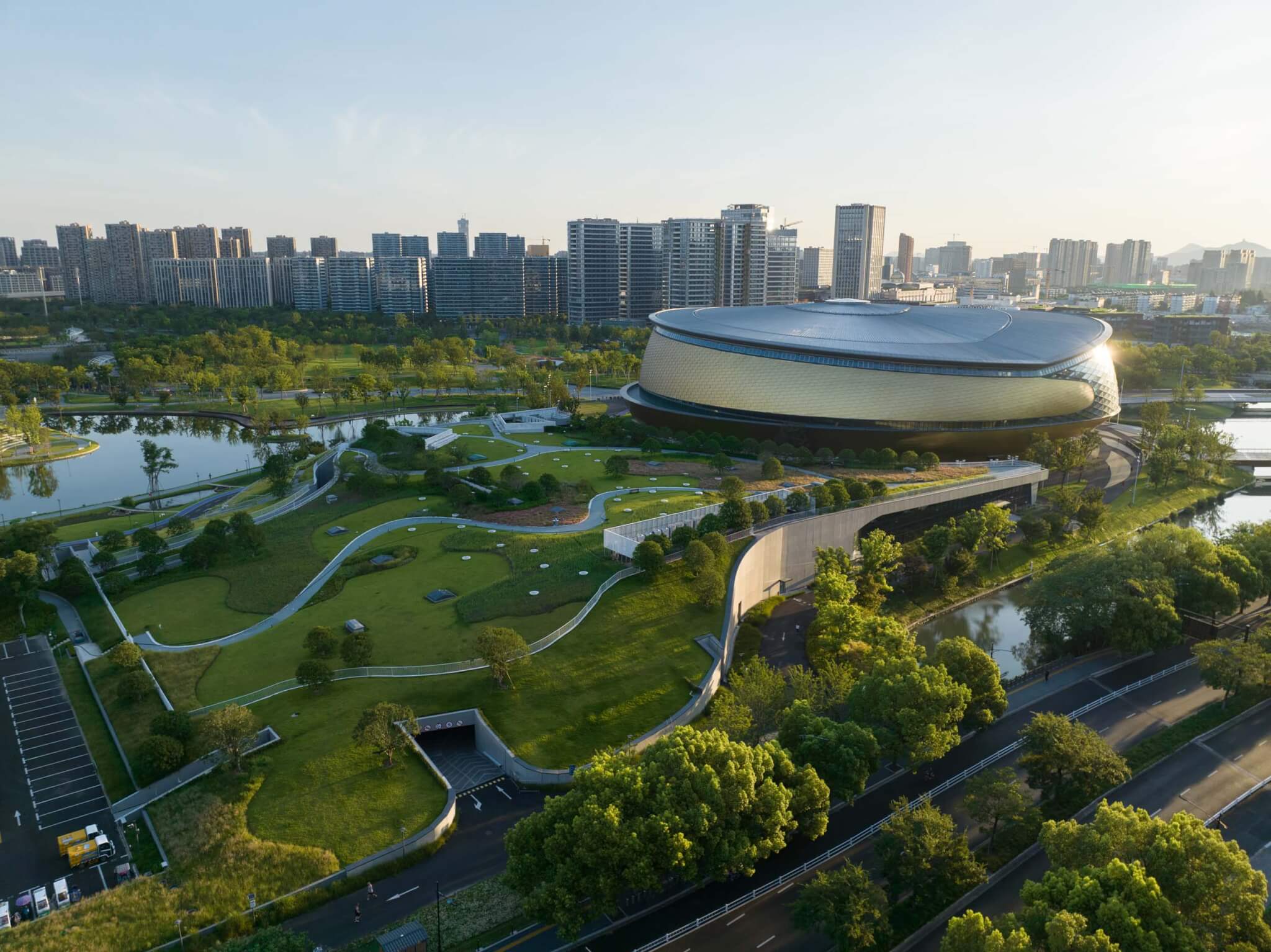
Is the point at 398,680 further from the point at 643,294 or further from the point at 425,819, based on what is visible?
the point at 643,294

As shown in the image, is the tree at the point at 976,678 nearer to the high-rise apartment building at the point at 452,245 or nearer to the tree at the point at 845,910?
the tree at the point at 845,910

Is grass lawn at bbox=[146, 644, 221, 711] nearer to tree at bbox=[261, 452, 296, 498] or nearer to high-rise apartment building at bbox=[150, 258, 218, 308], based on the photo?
tree at bbox=[261, 452, 296, 498]

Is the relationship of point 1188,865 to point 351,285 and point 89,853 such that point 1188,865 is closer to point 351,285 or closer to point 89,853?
point 89,853

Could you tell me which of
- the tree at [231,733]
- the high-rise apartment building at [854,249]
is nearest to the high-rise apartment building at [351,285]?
the high-rise apartment building at [854,249]

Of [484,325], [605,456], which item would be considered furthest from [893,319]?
[484,325]

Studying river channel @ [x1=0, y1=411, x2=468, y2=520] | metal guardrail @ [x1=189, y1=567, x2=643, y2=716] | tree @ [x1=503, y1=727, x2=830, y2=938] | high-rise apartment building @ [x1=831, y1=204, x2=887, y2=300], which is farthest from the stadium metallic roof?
high-rise apartment building @ [x1=831, y1=204, x2=887, y2=300]

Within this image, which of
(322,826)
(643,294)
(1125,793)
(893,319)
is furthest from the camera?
(643,294)
